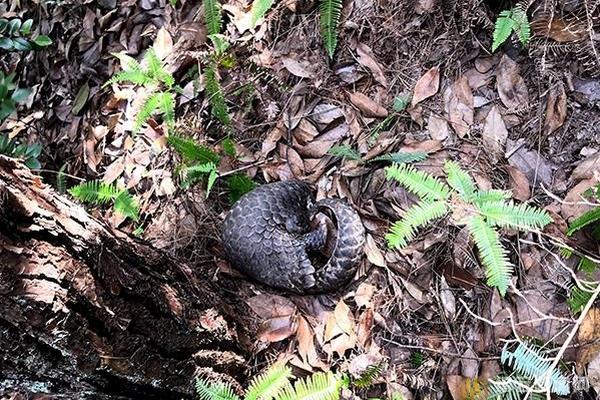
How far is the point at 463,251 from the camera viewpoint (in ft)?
11.6

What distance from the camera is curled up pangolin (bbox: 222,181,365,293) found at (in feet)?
12.1

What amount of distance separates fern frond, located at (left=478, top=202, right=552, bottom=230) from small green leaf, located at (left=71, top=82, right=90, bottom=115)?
3520 millimetres

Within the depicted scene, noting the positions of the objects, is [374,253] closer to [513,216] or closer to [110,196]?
[513,216]

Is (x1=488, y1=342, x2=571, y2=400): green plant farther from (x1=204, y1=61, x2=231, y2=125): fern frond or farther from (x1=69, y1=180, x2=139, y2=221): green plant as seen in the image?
(x1=69, y1=180, x2=139, y2=221): green plant

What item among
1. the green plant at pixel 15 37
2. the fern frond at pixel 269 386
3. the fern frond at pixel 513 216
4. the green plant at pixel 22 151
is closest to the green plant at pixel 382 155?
the fern frond at pixel 513 216

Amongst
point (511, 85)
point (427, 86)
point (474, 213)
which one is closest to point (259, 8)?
point (427, 86)

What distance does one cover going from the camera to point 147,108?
427 cm

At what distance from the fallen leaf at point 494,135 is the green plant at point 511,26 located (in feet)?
1.39

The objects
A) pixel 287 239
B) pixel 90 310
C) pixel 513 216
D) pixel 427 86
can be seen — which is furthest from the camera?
pixel 427 86

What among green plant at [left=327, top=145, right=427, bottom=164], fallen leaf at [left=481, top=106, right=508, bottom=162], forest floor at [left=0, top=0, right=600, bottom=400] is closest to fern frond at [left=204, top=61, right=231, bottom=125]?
forest floor at [left=0, top=0, right=600, bottom=400]

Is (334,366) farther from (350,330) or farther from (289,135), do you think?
(289,135)

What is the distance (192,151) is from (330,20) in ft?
4.04

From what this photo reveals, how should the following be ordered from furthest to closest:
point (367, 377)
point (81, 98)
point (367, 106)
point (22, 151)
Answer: point (81, 98) < point (22, 151) < point (367, 106) < point (367, 377)

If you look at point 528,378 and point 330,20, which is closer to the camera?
point 528,378
